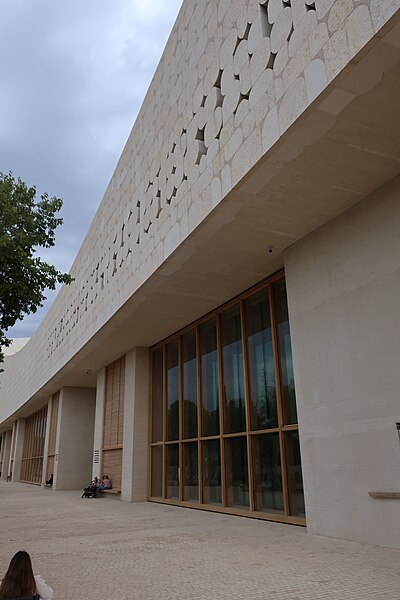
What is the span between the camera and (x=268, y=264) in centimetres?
970

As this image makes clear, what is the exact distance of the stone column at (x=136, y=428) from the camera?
49.3ft

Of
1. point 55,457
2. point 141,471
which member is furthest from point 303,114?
point 55,457

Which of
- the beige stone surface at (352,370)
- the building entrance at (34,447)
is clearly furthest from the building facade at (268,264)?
the building entrance at (34,447)

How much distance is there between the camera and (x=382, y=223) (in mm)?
6973

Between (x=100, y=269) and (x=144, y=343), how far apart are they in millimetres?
2747

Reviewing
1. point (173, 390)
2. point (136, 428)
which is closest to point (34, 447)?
point (136, 428)

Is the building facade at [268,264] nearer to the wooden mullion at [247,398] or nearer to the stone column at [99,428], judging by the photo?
the wooden mullion at [247,398]

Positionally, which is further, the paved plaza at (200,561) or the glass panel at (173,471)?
the glass panel at (173,471)

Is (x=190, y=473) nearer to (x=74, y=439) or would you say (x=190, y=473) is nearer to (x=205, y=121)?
(x=205, y=121)

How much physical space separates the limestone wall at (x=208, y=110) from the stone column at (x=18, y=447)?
23.5m

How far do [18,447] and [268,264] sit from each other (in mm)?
31799

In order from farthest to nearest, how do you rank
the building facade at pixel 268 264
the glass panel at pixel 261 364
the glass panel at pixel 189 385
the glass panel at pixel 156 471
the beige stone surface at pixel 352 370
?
the glass panel at pixel 156 471 < the glass panel at pixel 189 385 < the glass panel at pixel 261 364 < the beige stone surface at pixel 352 370 < the building facade at pixel 268 264

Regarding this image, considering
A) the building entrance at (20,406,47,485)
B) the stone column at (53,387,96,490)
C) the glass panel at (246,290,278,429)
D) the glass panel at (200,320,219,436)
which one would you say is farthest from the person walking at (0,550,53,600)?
the building entrance at (20,406,47,485)

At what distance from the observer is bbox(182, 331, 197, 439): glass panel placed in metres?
13.3
